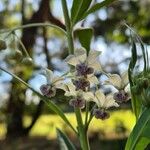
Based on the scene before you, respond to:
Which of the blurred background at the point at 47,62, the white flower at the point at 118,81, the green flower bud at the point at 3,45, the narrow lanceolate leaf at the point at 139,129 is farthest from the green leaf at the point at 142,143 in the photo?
the blurred background at the point at 47,62

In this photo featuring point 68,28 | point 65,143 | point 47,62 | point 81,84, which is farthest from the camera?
point 47,62

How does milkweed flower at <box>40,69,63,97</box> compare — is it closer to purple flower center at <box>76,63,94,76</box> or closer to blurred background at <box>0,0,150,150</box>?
purple flower center at <box>76,63,94,76</box>

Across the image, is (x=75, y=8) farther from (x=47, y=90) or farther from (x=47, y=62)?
(x=47, y=62)

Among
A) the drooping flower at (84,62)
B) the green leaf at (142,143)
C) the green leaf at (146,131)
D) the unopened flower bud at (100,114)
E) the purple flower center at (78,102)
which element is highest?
the drooping flower at (84,62)

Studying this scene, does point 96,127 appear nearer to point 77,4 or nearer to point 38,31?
point 38,31

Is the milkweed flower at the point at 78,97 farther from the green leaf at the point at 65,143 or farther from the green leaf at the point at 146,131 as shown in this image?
the green leaf at the point at 65,143

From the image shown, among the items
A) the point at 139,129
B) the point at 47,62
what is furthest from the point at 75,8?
the point at 47,62
